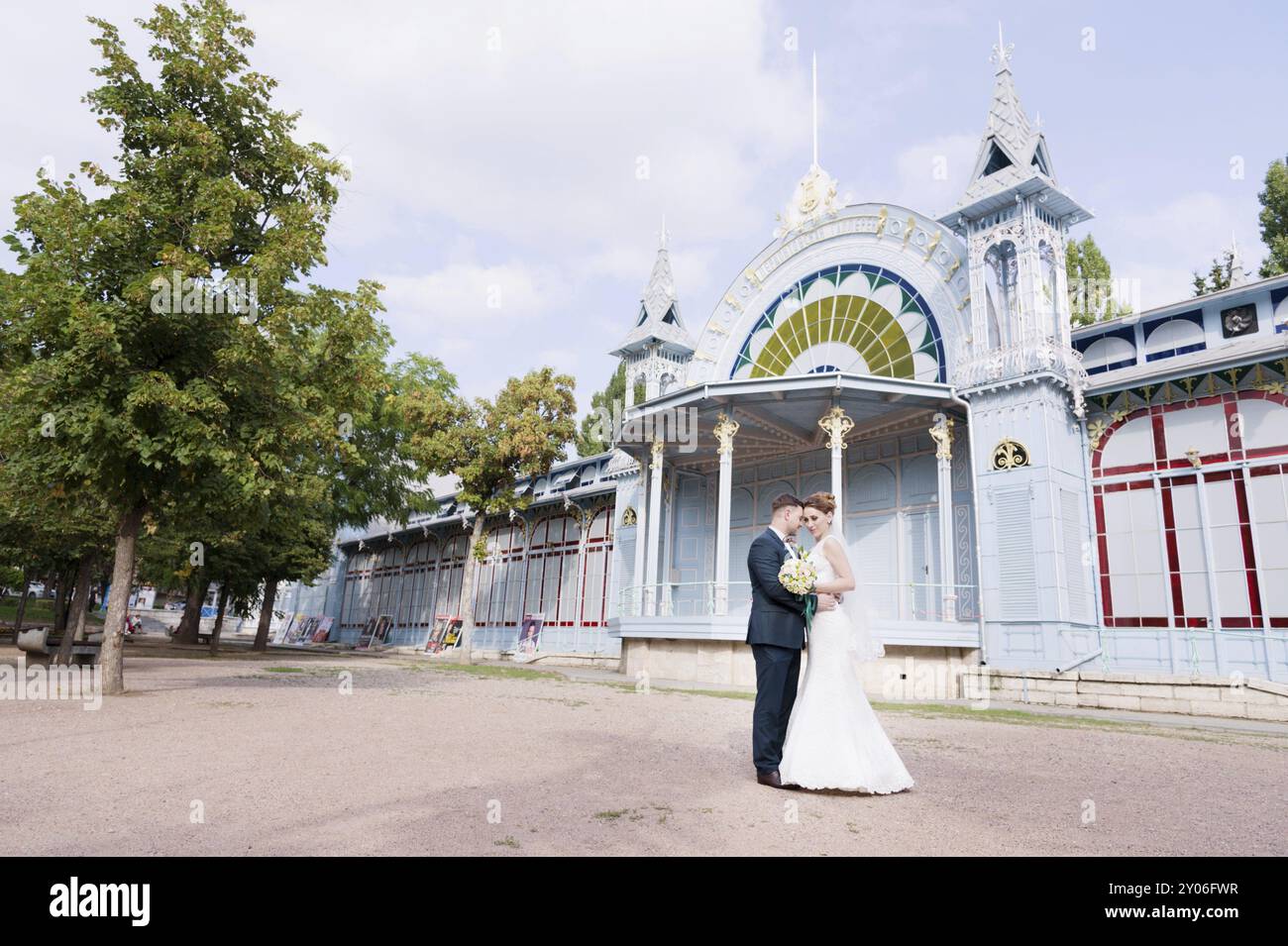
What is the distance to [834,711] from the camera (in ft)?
17.6

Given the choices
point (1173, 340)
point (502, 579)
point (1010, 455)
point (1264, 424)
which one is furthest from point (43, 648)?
point (1264, 424)

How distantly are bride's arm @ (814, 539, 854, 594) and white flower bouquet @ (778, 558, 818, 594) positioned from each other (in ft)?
0.26

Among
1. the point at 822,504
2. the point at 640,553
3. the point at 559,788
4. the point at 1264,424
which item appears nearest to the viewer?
the point at 559,788

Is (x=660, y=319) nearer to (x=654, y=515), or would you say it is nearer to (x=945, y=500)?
(x=654, y=515)

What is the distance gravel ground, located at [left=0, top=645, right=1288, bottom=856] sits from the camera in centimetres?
383

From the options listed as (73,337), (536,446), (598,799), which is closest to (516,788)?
(598,799)

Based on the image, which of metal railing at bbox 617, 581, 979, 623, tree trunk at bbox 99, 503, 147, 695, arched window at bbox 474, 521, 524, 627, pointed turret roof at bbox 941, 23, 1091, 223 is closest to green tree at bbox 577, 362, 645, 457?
arched window at bbox 474, 521, 524, 627

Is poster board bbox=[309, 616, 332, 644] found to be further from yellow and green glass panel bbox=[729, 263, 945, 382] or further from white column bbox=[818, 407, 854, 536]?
white column bbox=[818, 407, 854, 536]

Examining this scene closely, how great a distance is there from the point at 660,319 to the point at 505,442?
23.5ft

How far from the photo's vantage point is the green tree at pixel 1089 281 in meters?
27.6

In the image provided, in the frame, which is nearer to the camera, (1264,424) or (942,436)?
(1264,424)

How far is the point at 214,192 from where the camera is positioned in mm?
9875

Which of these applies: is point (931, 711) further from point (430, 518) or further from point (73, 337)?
point (430, 518)

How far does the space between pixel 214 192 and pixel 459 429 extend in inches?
533
